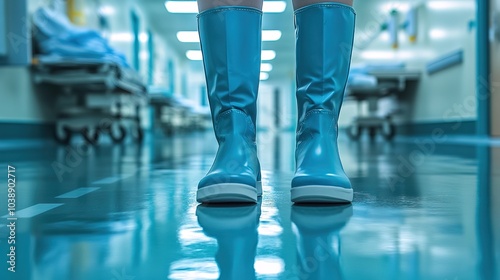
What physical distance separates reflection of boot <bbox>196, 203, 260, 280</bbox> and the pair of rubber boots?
9 centimetres

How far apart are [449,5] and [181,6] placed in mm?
5915

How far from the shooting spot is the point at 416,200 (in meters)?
1.02

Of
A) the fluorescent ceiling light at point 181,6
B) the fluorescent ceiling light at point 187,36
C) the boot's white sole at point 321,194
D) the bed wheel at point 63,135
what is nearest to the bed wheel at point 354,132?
the bed wheel at point 63,135

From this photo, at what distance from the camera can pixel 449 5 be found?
5043 mm

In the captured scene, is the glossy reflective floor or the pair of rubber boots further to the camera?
the pair of rubber boots

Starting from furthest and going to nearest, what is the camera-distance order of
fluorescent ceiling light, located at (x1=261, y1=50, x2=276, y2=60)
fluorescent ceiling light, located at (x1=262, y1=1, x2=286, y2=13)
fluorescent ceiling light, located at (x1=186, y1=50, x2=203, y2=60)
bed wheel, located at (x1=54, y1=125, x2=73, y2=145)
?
fluorescent ceiling light, located at (x1=186, y1=50, x2=203, y2=60) → fluorescent ceiling light, located at (x1=261, y1=50, x2=276, y2=60) → fluorescent ceiling light, located at (x1=262, y1=1, x2=286, y2=13) → bed wheel, located at (x1=54, y1=125, x2=73, y2=145)

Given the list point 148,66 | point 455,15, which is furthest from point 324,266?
point 148,66

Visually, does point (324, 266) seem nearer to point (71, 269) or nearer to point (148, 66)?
point (71, 269)

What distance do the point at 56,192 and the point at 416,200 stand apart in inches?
31.5

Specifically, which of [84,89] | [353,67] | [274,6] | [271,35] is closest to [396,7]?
[353,67]

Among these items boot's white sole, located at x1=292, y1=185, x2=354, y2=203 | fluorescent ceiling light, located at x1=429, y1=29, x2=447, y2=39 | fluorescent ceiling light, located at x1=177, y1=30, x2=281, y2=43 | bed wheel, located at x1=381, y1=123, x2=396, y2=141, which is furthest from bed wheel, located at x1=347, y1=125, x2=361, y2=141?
fluorescent ceiling light, located at x1=177, y1=30, x2=281, y2=43

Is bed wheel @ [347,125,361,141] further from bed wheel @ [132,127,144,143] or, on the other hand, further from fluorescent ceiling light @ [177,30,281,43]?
fluorescent ceiling light @ [177,30,281,43]

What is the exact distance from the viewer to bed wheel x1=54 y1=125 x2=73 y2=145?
171 inches

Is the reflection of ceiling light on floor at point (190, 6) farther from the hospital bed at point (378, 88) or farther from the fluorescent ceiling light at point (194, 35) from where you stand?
the hospital bed at point (378, 88)
